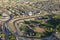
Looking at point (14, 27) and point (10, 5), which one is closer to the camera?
point (14, 27)

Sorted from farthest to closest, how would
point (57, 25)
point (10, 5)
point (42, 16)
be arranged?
1. point (10, 5)
2. point (42, 16)
3. point (57, 25)

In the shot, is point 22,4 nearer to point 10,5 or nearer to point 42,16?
point 10,5

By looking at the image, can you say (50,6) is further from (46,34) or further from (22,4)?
(46,34)

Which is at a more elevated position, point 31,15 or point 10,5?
point 10,5

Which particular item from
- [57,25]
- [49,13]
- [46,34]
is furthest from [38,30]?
[49,13]

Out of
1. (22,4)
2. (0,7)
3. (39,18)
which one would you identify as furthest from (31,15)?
(0,7)

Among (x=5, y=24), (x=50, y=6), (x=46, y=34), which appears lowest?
(x=46, y=34)

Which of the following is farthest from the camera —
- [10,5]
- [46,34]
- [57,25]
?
[10,5]
